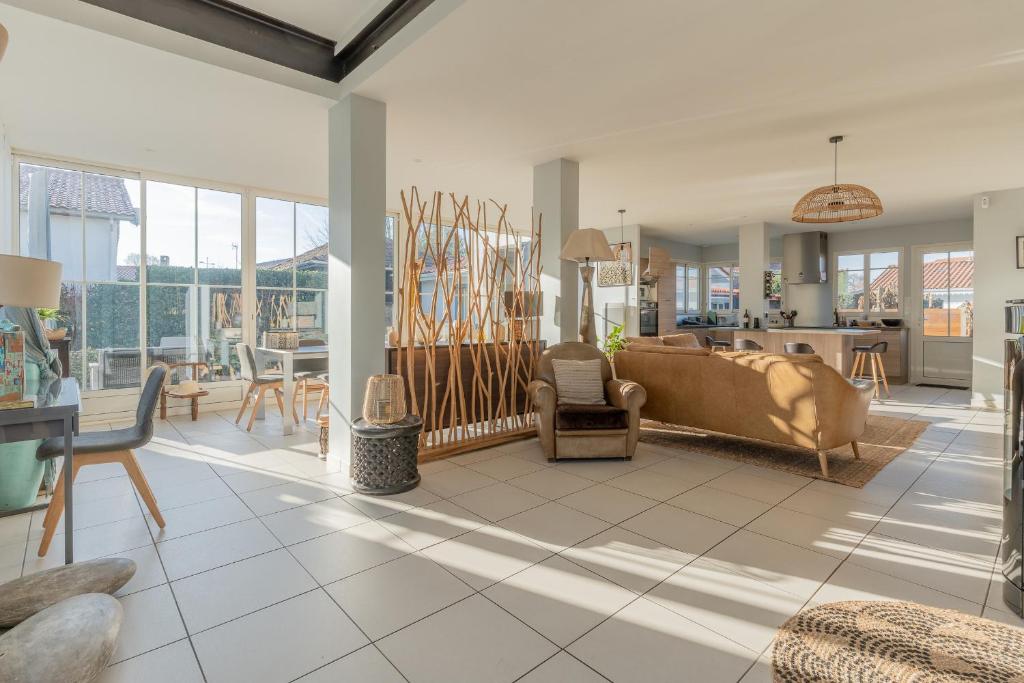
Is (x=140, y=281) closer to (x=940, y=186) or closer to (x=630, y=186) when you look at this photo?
(x=630, y=186)

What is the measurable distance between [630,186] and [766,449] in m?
3.73

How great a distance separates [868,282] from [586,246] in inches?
302

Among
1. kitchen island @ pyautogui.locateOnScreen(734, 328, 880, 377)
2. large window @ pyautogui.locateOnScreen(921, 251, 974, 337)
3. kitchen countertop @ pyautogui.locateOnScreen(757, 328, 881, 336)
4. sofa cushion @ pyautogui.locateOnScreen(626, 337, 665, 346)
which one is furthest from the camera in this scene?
large window @ pyautogui.locateOnScreen(921, 251, 974, 337)

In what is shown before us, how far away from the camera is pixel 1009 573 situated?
2.24 m

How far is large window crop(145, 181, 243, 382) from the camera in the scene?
6113mm

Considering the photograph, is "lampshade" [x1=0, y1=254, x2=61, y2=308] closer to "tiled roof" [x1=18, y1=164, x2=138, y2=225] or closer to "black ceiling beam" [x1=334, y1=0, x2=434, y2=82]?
"black ceiling beam" [x1=334, y1=0, x2=434, y2=82]

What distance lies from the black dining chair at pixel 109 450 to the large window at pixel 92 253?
3565 mm

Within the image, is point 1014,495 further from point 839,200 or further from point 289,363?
point 289,363

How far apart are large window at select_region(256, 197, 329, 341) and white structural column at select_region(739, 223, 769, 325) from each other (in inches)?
290

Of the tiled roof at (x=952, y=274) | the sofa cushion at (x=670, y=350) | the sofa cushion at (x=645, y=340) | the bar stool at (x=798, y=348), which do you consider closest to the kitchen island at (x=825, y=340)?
the bar stool at (x=798, y=348)

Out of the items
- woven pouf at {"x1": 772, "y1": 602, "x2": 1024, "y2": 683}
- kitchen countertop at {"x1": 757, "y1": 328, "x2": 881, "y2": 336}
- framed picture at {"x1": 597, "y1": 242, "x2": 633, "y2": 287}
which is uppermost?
framed picture at {"x1": 597, "y1": 242, "x2": 633, "y2": 287}

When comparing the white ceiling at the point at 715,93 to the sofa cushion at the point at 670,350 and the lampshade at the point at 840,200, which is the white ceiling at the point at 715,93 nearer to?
the lampshade at the point at 840,200

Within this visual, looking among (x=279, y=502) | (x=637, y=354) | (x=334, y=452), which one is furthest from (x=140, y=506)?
(x=637, y=354)

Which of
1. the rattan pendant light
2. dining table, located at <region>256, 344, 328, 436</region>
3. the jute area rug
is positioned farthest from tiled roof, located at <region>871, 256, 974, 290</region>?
dining table, located at <region>256, 344, 328, 436</region>
